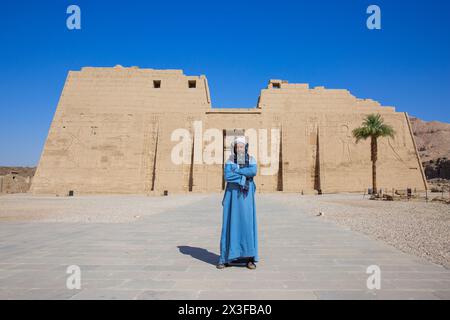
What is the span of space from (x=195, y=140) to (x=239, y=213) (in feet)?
79.1

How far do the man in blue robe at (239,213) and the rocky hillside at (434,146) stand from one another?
47794mm

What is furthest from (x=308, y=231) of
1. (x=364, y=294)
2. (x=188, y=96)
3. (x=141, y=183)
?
(x=188, y=96)

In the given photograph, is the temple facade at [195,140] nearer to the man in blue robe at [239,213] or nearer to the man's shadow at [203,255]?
the man's shadow at [203,255]

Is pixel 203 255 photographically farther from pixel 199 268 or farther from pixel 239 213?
pixel 239 213

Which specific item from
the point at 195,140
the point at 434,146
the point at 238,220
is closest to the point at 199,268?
the point at 238,220

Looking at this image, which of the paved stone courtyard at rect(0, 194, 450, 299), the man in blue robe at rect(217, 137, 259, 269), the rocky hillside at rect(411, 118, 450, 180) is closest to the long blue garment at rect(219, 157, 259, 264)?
the man in blue robe at rect(217, 137, 259, 269)

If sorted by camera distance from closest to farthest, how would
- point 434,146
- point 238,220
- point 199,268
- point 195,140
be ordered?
point 199,268
point 238,220
point 195,140
point 434,146

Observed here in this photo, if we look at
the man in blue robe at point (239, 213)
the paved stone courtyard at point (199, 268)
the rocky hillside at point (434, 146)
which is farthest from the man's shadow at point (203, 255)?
the rocky hillside at point (434, 146)

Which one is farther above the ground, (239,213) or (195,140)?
(195,140)

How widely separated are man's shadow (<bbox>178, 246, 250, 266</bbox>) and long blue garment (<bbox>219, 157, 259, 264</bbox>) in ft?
0.74

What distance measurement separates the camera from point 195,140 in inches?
1105

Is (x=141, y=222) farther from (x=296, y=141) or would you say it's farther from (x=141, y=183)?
(x=296, y=141)

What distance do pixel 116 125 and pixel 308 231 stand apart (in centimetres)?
2502

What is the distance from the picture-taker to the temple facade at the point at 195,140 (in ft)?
90.0
